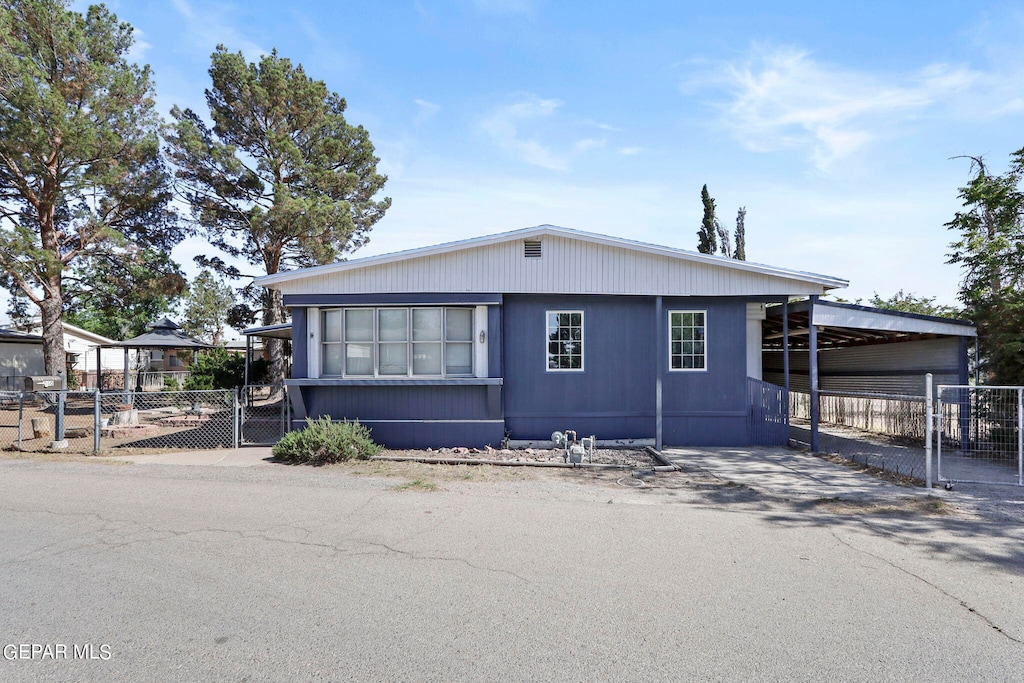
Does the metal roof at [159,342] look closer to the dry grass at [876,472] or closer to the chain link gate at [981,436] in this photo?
the dry grass at [876,472]

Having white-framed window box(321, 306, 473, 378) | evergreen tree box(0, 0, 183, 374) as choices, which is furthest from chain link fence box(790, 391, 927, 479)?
evergreen tree box(0, 0, 183, 374)

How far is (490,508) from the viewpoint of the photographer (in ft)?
21.8

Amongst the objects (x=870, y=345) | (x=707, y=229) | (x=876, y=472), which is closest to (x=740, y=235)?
(x=707, y=229)

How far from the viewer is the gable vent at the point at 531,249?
10.6 m

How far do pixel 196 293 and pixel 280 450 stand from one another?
50760 millimetres

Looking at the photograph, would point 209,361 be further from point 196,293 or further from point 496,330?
point 196,293

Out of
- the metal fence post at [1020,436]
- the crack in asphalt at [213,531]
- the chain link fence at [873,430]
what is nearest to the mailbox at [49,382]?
the crack in asphalt at [213,531]

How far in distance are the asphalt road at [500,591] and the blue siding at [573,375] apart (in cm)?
387

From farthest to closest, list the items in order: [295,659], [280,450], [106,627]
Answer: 1. [280,450]
2. [106,627]
3. [295,659]

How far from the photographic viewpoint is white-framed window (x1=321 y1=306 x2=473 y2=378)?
10.7 meters

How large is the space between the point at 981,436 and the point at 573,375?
7.35m

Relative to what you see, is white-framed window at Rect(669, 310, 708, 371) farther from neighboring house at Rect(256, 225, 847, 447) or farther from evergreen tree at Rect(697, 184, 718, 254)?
evergreen tree at Rect(697, 184, 718, 254)

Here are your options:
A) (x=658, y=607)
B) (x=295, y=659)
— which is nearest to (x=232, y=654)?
(x=295, y=659)

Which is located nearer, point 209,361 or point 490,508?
point 490,508
